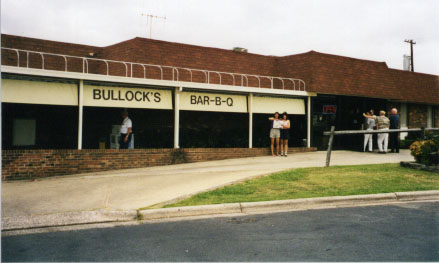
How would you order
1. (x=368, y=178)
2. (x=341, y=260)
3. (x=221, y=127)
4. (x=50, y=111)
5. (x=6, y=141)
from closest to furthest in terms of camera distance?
(x=341, y=260)
(x=368, y=178)
(x=6, y=141)
(x=50, y=111)
(x=221, y=127)

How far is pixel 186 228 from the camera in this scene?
5.85 m

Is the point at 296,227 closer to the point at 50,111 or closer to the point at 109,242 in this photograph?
the point at 109,242

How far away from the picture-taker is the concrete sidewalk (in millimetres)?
7188

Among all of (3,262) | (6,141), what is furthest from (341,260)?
(6,141)

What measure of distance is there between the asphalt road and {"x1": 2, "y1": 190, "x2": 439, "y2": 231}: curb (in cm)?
45

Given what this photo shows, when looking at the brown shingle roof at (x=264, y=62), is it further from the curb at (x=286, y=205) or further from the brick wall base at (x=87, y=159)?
the curb at (x=286, y=205)

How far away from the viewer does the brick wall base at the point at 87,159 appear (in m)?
11.1

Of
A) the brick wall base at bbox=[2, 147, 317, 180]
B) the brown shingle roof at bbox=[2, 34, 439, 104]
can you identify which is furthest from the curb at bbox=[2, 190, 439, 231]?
the brown shingle roof at bbox=[2, 34, 439, 104]

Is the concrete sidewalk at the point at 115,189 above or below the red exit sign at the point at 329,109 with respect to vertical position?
below

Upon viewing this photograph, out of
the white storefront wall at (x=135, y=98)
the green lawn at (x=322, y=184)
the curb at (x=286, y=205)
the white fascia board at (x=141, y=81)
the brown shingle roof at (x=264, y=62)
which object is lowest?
the curb at (x=286, y=205)

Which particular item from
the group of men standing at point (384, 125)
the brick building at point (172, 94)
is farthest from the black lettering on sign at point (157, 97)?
the group of men standing at point (384, 125)

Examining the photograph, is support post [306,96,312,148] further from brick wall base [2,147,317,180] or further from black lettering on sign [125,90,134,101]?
black lettering on sign [125,90,134,101]

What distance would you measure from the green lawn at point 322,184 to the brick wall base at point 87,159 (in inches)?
183

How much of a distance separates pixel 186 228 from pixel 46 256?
6.46 ft
